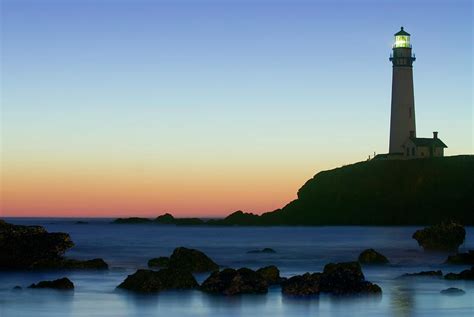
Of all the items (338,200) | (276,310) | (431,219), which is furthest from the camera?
(338,200)

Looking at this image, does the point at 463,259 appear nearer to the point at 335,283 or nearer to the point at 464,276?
the point at 464,276

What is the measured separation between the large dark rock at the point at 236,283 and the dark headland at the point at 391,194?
67188mm

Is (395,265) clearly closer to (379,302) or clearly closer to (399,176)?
(379,302)

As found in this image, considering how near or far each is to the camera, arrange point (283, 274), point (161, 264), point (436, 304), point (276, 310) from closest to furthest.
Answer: point (276, 310), point (436, 304), point (283, 274), point (161, 264)

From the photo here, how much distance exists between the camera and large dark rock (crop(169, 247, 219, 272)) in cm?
3111

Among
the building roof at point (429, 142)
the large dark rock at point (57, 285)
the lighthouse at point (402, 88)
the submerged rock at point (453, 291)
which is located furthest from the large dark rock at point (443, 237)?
the building roof at point (429, 142)

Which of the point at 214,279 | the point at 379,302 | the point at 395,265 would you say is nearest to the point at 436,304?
the point at 379,302

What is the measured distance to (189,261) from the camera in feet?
103

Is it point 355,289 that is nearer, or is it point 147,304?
point 147,304

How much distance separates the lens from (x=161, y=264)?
37.5 m

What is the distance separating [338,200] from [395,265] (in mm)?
58885

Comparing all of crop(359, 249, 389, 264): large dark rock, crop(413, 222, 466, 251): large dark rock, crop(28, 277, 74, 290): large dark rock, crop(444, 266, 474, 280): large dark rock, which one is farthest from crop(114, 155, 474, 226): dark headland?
crop(28, 277, 74, 290): large dark rock

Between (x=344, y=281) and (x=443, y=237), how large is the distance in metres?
24.9

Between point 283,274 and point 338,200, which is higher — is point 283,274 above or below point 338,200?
below
